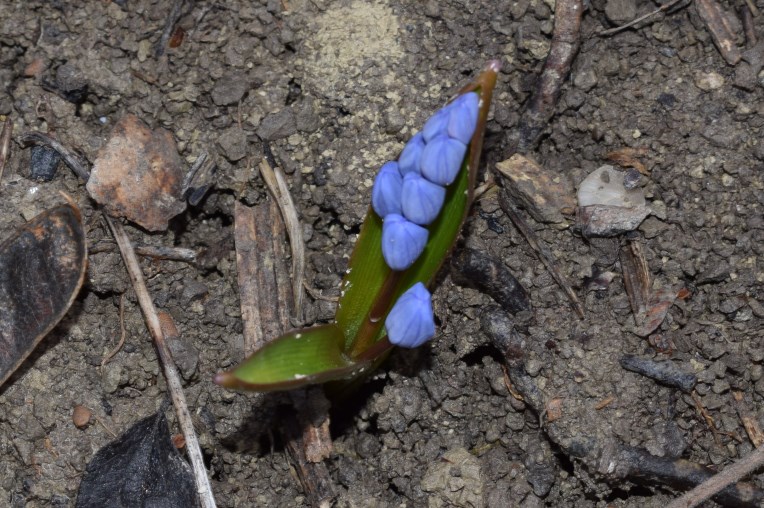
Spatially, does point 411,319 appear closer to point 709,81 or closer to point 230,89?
point 230,89

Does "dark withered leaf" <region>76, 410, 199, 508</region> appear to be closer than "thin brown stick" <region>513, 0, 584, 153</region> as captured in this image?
Yes

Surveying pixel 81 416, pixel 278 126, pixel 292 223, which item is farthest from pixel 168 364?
pixel 278 126

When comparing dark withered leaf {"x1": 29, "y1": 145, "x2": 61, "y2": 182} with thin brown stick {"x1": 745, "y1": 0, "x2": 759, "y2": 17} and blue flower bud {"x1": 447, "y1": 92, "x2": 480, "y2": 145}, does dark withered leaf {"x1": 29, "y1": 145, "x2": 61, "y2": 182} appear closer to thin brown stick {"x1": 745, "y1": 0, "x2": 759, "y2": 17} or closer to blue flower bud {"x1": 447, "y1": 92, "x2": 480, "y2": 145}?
blue flower bud {"x1": 447, "y1": 92, "x2": 480, "y2": 145}

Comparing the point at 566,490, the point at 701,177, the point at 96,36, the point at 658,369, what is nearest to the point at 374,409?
the point at 566,490

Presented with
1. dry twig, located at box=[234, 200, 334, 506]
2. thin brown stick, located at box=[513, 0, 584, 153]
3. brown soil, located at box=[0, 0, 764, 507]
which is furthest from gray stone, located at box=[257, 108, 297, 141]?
thin brown stick, located at box=[513, 0, 584, 153]

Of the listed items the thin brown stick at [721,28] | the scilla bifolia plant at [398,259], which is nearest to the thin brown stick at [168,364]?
the scilla bifolia plant at [398,259]

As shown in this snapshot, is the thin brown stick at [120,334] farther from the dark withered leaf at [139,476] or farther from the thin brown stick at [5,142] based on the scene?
the thin brown stick at [5,142]
